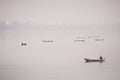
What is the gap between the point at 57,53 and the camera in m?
1.61

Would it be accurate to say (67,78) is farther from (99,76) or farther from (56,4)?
(56,4)

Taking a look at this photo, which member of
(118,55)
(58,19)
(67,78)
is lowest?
(67,78)

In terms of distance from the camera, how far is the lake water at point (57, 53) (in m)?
1.60

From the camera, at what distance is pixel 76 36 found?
5.25ft

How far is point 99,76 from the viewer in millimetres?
1611

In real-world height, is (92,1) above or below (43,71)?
above

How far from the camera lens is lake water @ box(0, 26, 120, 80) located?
160 cm

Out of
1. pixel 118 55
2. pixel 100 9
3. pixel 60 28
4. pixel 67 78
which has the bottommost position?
pixel 67 78

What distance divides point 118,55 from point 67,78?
677mm

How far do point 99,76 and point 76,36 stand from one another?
0.56 meters

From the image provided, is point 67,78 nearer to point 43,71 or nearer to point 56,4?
point 43,71

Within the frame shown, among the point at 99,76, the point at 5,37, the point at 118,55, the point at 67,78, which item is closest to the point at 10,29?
the point at 5,37

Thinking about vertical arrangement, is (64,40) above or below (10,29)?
below

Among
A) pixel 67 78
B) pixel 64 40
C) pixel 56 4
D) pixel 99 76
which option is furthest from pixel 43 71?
pixel 56 4
